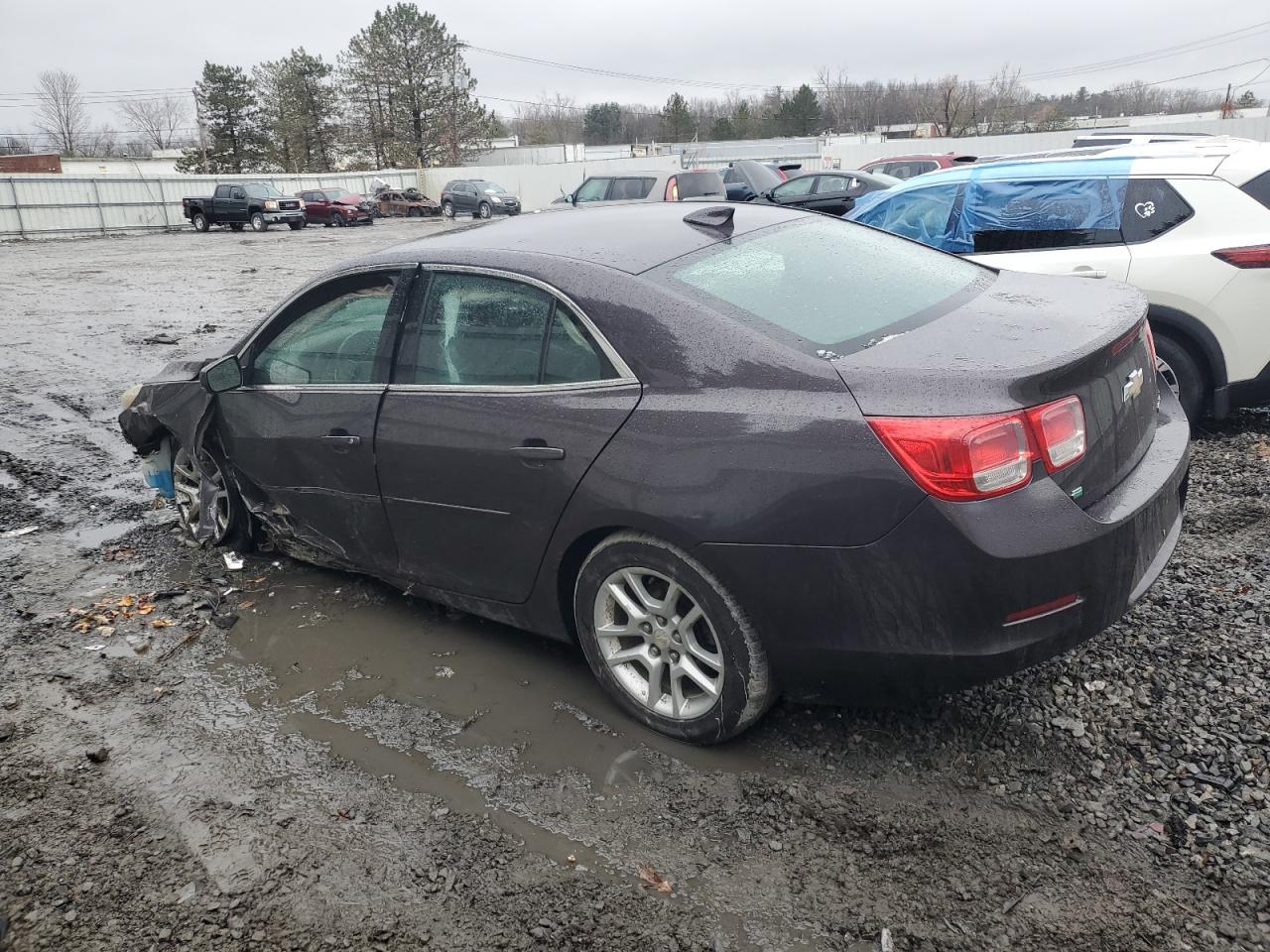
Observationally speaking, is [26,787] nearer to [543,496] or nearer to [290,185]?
[543,496]

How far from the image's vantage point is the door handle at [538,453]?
3107 mm

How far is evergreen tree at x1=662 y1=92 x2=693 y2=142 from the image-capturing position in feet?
281

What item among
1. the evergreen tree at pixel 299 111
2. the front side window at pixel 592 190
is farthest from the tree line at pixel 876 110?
the front side window at pixel 592 190

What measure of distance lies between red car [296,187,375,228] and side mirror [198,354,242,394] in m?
35.7

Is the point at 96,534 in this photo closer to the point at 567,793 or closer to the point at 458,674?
the point at 458,674

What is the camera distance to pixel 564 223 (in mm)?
3854

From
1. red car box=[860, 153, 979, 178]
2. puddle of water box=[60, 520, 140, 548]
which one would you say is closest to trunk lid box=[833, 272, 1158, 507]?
puddle of water box=[60, 520, 140, 548]

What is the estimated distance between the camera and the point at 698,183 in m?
18.7

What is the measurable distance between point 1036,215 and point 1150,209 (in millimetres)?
661

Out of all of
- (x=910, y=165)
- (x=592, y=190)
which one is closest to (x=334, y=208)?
(x=592, y=190)

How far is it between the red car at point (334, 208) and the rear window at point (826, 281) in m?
36.9

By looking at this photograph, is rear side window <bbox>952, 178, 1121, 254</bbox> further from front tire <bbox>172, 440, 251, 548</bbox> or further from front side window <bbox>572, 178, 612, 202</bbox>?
front side window <bbox>572, 178, 612, 202</bbox>

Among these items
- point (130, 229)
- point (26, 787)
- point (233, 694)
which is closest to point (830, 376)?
point (233, 694)

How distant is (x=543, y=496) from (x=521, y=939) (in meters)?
1.35
